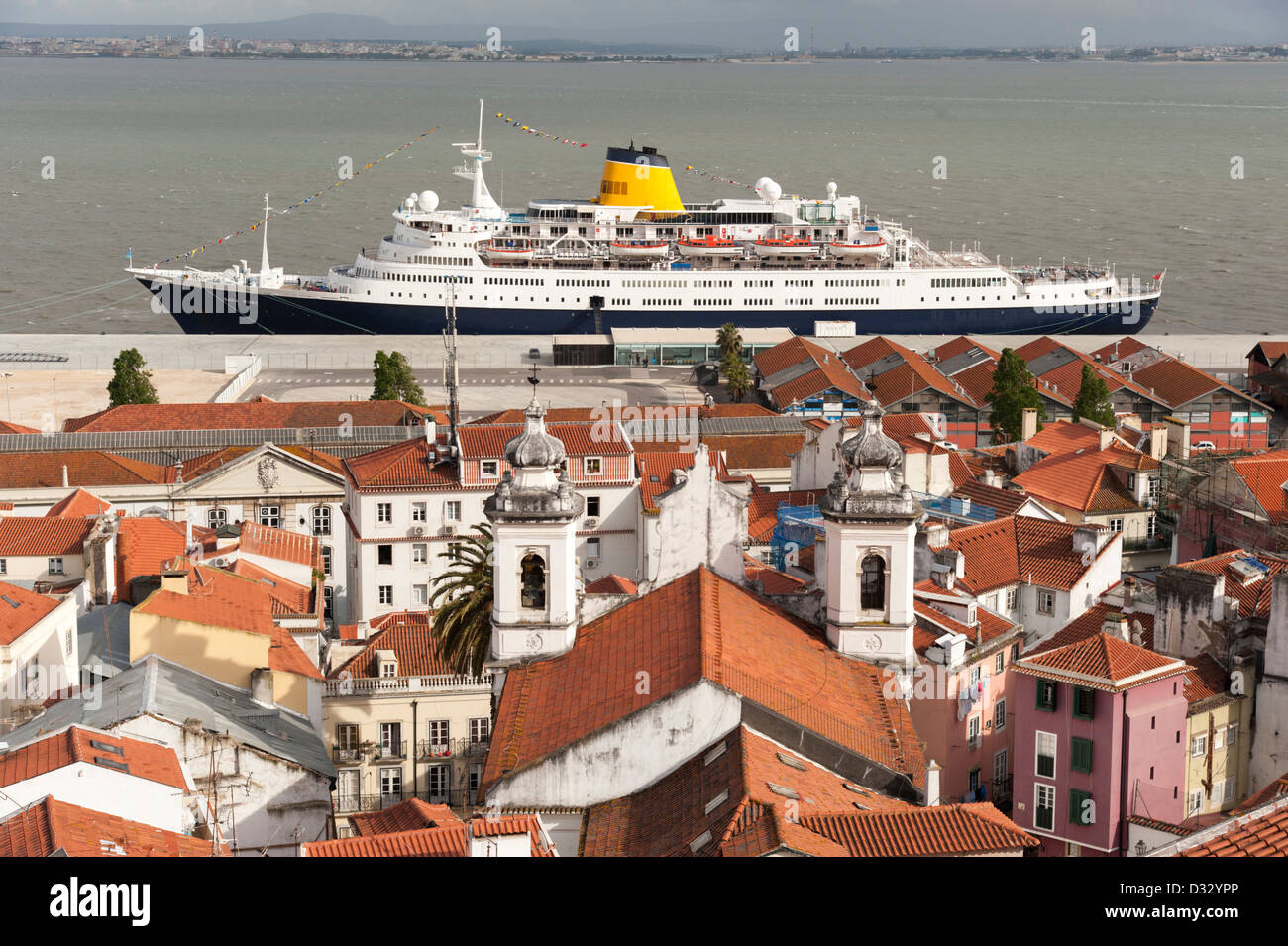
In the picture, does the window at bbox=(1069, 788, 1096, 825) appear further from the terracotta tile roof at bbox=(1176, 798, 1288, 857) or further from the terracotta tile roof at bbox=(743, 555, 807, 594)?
the terracotta tile roof at bbox=(1176, 798, 1288, 857)

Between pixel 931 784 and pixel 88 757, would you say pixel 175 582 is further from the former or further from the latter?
pixel 931 784

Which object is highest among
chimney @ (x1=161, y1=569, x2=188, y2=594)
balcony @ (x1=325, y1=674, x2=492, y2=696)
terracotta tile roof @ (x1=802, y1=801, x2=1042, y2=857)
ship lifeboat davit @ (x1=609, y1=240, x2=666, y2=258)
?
ship lifeboat davit @ (x1=609, y1=240, x2=666, y2=258)

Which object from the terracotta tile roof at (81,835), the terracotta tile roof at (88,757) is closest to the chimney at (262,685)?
the terracotta tile roof at (88,757)

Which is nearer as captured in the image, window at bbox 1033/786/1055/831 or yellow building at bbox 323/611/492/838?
window at bbox 1033/786/1055/831

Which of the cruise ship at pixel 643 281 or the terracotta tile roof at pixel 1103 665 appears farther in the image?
the cruise ship at pixel 643 281

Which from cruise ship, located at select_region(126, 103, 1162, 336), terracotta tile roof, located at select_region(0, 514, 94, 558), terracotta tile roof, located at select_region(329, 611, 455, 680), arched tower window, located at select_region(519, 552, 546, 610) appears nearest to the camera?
arched tower window, located at select_region(519, 552, 546, 610)

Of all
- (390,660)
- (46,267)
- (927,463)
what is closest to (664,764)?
(390,660)

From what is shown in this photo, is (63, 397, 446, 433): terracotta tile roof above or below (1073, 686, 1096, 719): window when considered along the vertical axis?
above

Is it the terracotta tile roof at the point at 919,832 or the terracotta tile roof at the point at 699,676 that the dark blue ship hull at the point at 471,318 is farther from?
the terracotta tile roof at the point at 919,832

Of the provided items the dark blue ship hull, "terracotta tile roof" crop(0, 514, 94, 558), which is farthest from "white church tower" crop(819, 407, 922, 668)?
the dark blue ship hull
